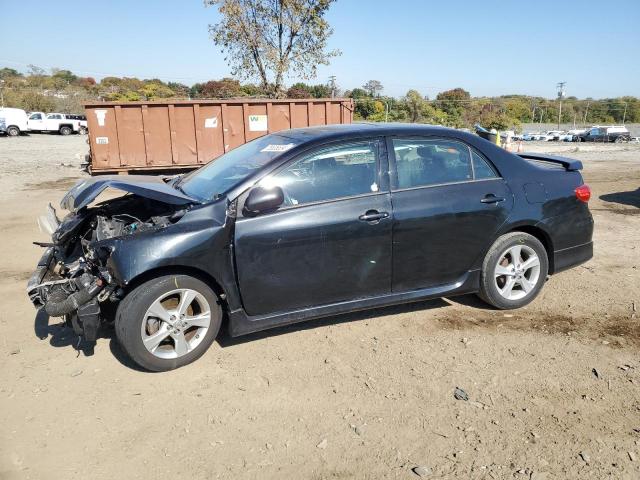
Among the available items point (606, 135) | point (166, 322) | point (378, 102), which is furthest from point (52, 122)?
point (606, 135)

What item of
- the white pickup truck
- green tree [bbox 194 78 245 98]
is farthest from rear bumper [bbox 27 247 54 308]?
green tree [bbox 194 78 245 98]

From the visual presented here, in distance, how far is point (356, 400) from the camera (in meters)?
3.25

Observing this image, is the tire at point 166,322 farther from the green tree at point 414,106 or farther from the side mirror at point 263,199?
the green tree at point 414,106

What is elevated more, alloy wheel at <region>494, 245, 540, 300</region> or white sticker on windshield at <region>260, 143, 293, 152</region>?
white sticker on windshield at <region>260, 143, 293, 152</region>

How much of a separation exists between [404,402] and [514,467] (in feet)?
2.51

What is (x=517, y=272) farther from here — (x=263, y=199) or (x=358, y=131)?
(x=263, y=199)

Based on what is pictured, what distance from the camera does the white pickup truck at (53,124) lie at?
36.9 meters

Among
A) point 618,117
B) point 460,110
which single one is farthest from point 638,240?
point 618,117

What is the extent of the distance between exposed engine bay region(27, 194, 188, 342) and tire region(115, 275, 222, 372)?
7.3 inches

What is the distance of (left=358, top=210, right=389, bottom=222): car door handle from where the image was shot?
381cm

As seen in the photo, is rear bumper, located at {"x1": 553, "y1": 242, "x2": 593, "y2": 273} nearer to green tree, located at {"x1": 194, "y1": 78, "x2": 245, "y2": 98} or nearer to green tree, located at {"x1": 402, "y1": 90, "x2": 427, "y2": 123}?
green tree, located at {"x1": 402, "y1": 90, "x2": 427, "y2": 123}

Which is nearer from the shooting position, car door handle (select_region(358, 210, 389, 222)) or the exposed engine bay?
the exposed engine bay

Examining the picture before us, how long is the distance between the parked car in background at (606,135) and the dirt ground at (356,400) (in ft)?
148

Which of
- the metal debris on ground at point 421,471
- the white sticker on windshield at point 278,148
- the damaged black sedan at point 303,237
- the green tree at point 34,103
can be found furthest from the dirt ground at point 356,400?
the green tree at point 34,103
